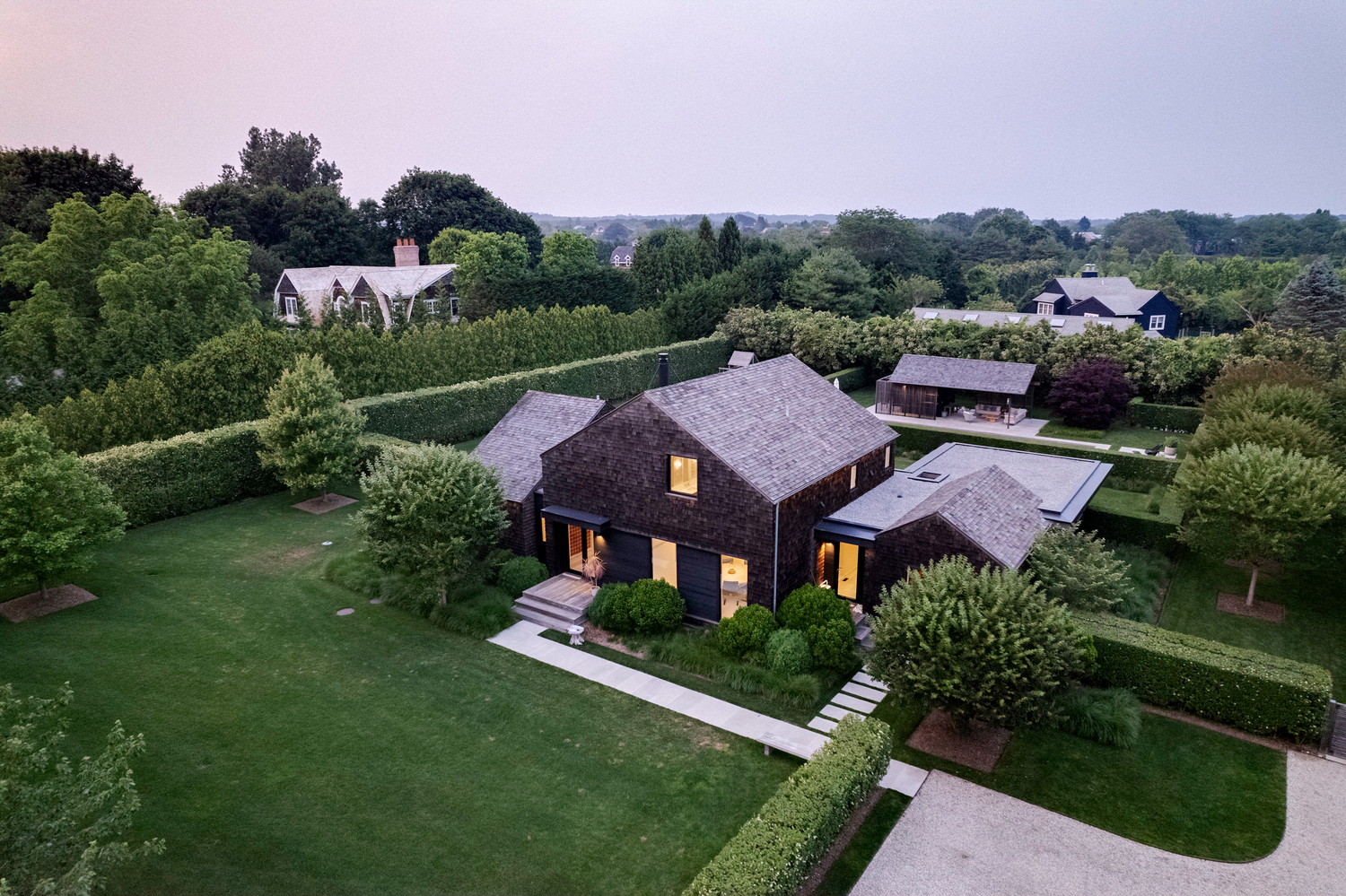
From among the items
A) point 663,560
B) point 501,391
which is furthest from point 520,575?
point 501,391

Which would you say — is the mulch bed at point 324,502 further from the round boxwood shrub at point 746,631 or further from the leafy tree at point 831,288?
the leafy tree at point 831,288

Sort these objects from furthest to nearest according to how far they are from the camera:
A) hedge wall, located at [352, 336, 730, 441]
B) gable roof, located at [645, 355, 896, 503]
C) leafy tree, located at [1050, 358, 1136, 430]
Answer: leafy tree, located at [1050, 358, 1136, 430] → hedge wall, located at [352, 336, 730, 441] → gable roof, located at [645, 355, 896, 503]

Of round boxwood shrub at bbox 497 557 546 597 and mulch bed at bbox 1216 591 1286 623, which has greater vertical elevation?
round boxwood shrub at bbox 497 557 546 597

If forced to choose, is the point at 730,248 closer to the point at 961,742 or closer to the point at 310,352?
the point at 310,352

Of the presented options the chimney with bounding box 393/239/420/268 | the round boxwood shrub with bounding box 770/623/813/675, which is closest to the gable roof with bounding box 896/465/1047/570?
the round boxwood shrub with bounding box 770/623/813/675

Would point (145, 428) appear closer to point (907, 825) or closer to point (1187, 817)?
point (907, 825)

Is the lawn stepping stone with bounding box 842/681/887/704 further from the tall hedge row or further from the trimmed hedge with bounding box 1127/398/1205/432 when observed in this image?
the trimmed hedge with bounding box 1127/398/1205/432

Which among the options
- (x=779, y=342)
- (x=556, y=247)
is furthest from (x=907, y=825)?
(x=556, y=247)
